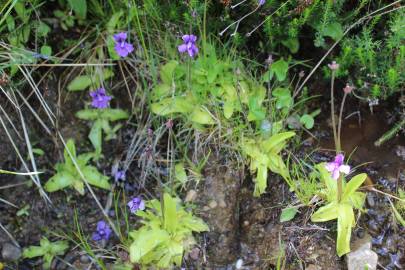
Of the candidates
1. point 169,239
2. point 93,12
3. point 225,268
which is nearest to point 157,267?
point 169,239

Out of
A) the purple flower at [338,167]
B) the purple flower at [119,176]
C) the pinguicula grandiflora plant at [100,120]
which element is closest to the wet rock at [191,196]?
the purple flower at [119,176]

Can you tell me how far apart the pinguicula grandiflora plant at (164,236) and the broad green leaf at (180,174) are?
137mm

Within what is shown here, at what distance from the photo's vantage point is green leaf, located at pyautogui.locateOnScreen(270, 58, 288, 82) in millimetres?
2371

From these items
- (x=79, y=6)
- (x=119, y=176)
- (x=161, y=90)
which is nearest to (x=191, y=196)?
(x=119, y=176)

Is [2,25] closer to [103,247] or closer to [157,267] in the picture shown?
[103,247]

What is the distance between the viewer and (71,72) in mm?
2604

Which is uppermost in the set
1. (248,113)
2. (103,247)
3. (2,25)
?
(2,25)

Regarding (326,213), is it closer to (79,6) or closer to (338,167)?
(338,167)

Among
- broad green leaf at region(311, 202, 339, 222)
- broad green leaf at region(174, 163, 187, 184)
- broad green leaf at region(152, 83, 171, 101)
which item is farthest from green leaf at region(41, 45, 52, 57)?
broad green leaf at region(311, 202, 339, 222)

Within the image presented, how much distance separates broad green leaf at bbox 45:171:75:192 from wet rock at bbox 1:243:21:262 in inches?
10.8

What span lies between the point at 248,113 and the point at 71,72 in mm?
835

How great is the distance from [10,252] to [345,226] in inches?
53.5

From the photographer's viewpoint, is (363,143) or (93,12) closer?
(363,143)

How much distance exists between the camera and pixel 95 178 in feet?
8.26
